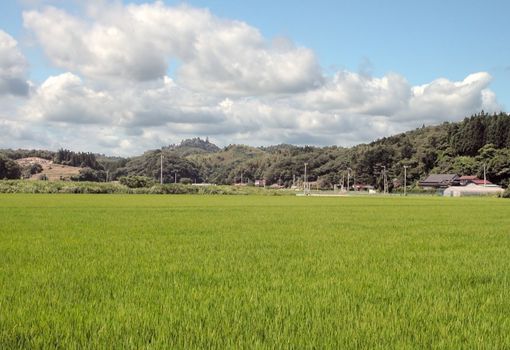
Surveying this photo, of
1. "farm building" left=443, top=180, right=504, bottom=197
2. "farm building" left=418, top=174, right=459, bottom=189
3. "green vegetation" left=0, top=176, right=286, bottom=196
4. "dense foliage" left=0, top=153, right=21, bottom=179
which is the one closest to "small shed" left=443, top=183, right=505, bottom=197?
"farm building" left=443, top=180, right=504, bottom=197

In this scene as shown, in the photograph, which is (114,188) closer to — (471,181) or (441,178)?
(441,178)

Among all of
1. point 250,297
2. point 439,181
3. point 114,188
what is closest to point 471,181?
point 439,181

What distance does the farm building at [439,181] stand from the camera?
396 ft

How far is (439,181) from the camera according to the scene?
123 metres

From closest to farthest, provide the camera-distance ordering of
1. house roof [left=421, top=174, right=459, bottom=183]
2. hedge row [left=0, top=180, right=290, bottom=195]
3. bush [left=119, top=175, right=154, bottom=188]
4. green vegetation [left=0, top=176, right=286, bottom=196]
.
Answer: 1. hedge row [left=0, top=180, right=290, bottom=195]
2. green vegetation [left=0, top=176, right=286, bottom=196]
3. bush [left=119, top=175, right=154, bottom=188]
4. house roof [left=421, top=174, right=459, bottom=183]

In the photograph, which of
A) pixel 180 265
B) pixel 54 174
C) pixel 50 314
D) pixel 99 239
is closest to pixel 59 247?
pixel 99 239

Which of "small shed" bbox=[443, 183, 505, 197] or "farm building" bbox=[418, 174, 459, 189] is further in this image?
"farm building" bbox=[418, 174, 459, 189]

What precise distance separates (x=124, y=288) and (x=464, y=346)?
14.5ft

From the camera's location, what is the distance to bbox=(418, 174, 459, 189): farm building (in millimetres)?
120713

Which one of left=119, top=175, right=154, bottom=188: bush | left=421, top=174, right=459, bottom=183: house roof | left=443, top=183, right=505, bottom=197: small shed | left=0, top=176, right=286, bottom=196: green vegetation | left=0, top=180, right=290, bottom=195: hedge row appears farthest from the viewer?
left=421, top=174, right=459, bottom=183: house roof

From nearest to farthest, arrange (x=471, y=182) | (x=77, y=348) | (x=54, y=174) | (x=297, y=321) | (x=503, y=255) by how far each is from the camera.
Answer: (x=77, y=348), (x=297, y=321), (x=503, y=255), (x=471, y=182), (x=54, y=174)

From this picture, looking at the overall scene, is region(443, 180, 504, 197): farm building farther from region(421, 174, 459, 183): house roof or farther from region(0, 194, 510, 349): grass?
region(0, 194, 510, 349): grass

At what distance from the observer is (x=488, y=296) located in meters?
6.98

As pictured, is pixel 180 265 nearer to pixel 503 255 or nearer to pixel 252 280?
pixel 252 280
